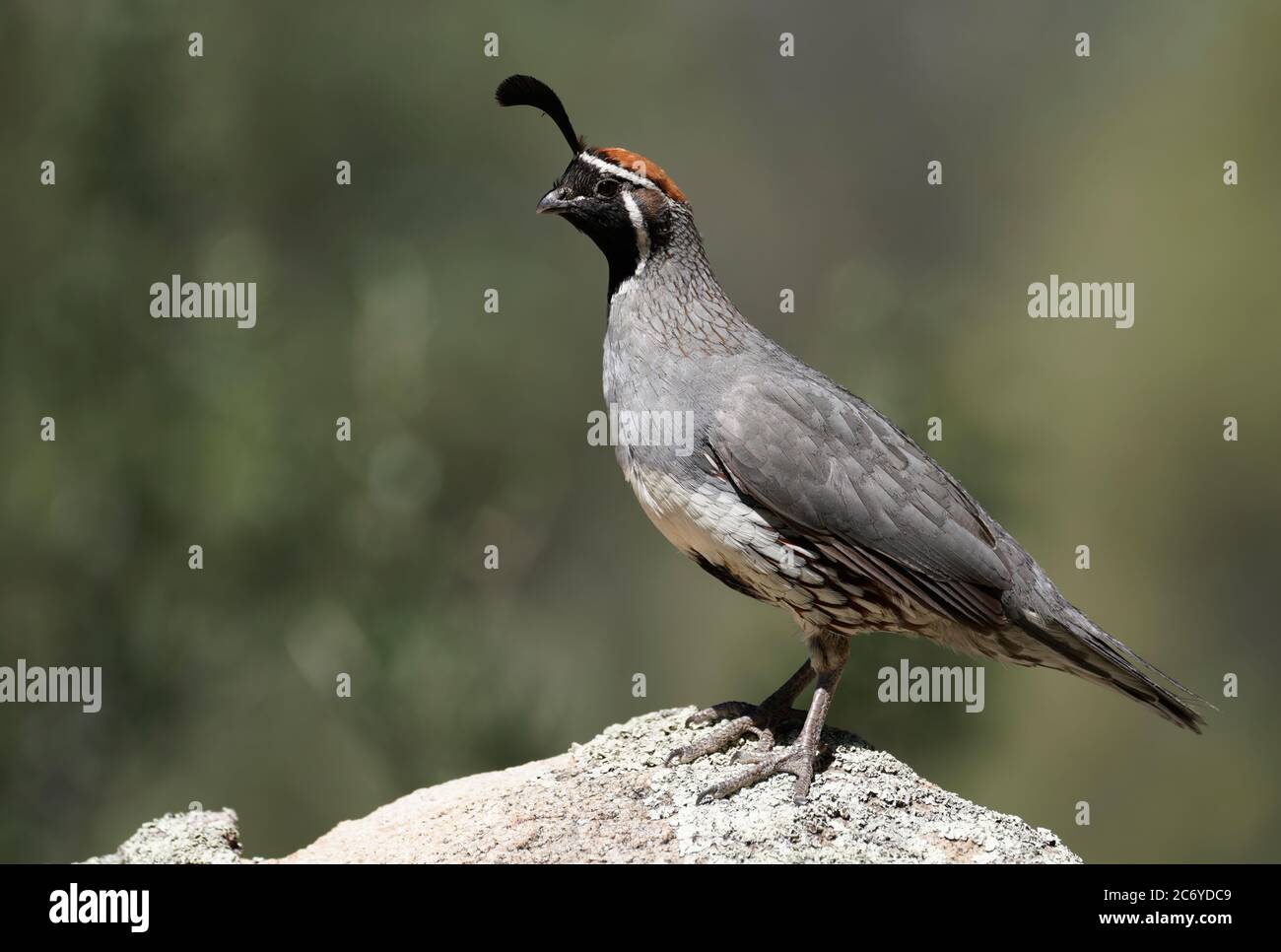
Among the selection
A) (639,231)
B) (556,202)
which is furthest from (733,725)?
(556,202)

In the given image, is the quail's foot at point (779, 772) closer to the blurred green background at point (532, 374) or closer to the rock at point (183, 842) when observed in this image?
Answer: the rock at point (183, 842)

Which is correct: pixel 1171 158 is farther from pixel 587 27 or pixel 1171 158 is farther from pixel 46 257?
pixel 46 257

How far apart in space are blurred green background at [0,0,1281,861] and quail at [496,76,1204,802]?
1.93 metres

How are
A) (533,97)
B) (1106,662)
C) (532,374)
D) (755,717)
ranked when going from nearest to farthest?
(1106,662) → (755,717) → (533,97) → (532,374)

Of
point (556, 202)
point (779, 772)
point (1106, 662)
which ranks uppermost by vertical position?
point (556, 202)

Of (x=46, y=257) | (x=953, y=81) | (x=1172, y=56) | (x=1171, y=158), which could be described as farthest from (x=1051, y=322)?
(x=46, y=257)

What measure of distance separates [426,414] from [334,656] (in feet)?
18.5

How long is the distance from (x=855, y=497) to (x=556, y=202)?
71.3 inches

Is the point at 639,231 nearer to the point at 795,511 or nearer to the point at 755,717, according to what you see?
the point at 795,511

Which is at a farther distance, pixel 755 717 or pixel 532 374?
pixel 532 374

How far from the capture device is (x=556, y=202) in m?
5.79

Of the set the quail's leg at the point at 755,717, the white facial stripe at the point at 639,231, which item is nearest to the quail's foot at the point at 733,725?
the quail's leg at the point at 755,717

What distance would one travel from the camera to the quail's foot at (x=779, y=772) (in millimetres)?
5039

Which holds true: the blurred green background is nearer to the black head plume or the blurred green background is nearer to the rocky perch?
the rocky perch
